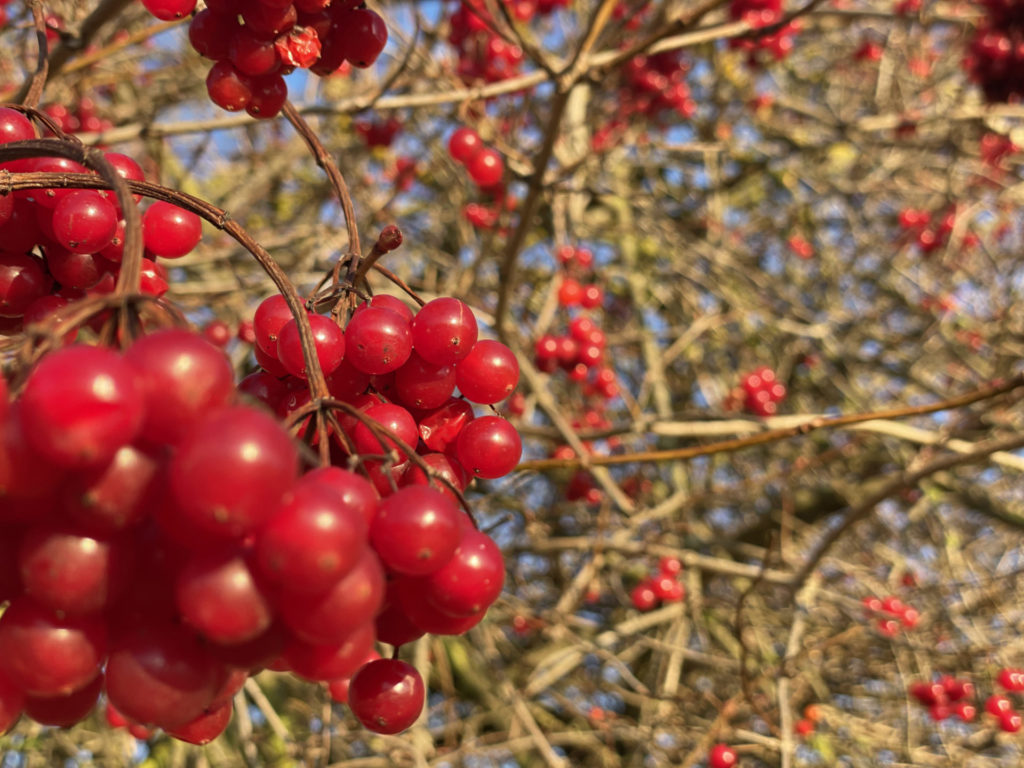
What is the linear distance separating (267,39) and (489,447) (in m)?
0.72

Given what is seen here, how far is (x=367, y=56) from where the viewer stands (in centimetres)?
126

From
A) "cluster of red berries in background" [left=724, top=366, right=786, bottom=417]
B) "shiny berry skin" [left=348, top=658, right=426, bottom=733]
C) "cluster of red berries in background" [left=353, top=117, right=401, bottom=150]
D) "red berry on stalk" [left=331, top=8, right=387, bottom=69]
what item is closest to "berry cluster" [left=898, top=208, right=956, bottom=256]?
"cluster of red berries in background" [left=724, top=366, right=786, bottom=417]

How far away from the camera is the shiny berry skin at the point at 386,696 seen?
87 cm

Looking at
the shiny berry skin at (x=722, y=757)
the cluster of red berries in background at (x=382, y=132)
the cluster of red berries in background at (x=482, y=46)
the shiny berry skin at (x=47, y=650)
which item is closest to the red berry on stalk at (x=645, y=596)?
the shiny berry skin at (x=722, y=757)

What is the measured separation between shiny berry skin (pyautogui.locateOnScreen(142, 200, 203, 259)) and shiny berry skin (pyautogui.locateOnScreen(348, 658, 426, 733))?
0.61m

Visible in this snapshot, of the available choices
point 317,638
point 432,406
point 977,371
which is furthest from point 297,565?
point 977,371

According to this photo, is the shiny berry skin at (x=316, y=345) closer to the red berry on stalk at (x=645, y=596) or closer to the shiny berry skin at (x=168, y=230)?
the shiny berry skin at (x=168, y=230)

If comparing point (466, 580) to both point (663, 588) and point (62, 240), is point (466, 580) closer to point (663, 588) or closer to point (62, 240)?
point (62, 240)

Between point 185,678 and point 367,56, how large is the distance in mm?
980

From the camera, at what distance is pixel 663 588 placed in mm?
3439

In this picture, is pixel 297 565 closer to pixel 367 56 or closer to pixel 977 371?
pixel 367 56

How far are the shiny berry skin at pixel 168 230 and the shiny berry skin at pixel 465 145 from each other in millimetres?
2139

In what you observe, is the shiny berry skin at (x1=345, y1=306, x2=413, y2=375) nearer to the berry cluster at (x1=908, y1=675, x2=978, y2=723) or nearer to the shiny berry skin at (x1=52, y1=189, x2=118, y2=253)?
the shiny berry skin at (x1=52, y1=189, x2=118, y2=253)

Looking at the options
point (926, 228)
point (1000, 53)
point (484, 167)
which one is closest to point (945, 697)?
point (1000, 53)
